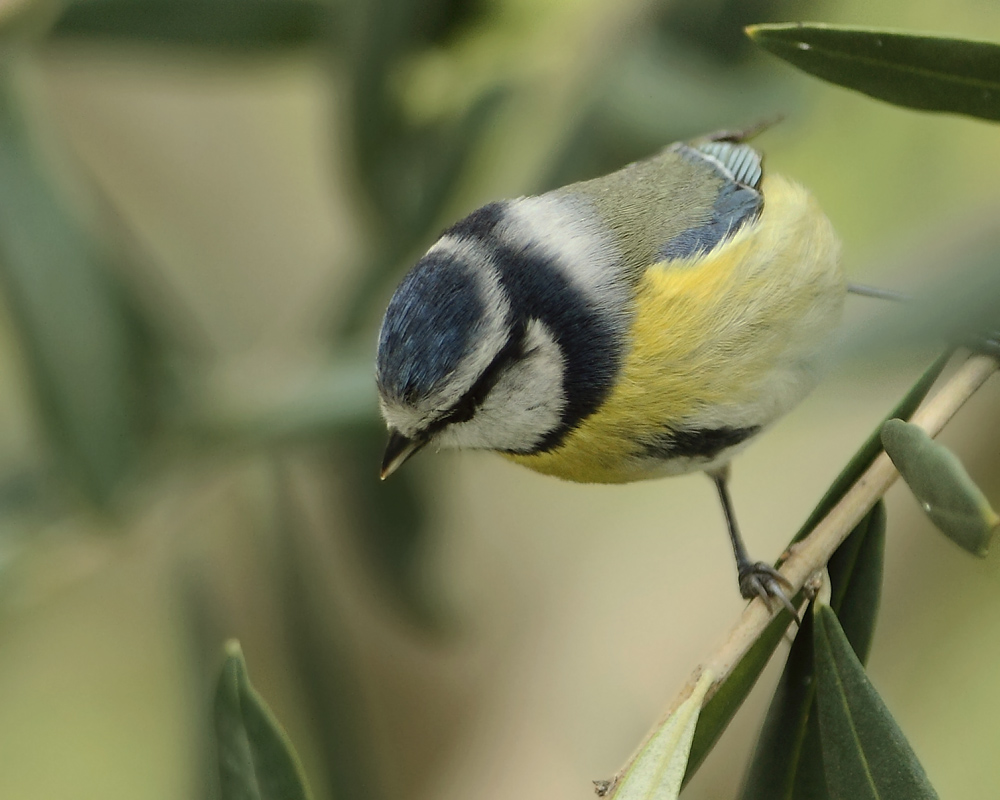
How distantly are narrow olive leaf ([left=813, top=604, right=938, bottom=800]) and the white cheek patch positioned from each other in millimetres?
394

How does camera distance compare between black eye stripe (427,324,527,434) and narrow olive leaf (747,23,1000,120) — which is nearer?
narrow olive leaf (747,23,1000,120)

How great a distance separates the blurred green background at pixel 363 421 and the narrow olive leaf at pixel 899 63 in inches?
8.8

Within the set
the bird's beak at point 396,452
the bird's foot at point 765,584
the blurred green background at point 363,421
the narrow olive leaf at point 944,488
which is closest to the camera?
the narrow olive leaf at point 944,488

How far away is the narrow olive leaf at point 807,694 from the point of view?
0.76 m

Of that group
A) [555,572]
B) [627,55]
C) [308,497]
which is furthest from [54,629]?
[627,55]

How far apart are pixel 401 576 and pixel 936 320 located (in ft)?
3.04

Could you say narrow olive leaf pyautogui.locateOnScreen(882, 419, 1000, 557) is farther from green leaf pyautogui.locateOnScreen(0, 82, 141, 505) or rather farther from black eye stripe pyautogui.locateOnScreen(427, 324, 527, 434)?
green leaf pyautogui.locateOnScreen(0, 82, 141, 505)

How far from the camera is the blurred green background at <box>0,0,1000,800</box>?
132cm

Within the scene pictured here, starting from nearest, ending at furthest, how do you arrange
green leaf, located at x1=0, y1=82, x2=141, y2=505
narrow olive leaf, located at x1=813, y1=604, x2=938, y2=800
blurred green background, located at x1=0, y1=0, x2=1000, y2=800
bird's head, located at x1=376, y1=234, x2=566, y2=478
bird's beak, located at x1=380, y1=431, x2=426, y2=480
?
narrow olive leaf, located at x1=813, y1=604, x2=938, y2=800
bird's head, located at x1=376, y1=234, x2=566, y2=478
bird's beak, located at x1=380, y1=431, x2=426, y2=480
green leaf, located at x1=0, y1=82, x2=141, y2=505
blurred green background, located at x1=0, y1=0, x2=1000, y2=800

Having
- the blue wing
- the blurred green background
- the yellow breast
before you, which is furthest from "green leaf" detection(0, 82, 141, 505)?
the blue wing

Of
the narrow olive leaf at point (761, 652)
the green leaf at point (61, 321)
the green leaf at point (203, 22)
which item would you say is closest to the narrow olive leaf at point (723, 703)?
the narrow olive leaf at point (761, 652)

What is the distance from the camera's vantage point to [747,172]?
1275mm

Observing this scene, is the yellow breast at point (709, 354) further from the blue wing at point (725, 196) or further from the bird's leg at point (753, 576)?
the bird's leg at point (753, 576)

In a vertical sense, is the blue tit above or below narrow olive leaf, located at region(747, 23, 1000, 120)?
below
